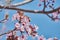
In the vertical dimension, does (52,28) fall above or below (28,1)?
below

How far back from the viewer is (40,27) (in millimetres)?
2057

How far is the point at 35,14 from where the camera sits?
208 centimetres

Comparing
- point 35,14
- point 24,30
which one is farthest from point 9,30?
point 35,14

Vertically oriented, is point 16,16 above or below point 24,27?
above

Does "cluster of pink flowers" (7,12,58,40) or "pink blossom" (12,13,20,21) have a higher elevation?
"pink blossom" (12,13,20,21)

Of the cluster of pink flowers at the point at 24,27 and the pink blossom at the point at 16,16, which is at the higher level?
the pink blossom at the point at 16,16

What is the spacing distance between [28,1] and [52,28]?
14.2 inches

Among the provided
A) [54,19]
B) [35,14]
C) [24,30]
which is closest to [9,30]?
[24,30]

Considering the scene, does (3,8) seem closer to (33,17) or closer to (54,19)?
(33,17)

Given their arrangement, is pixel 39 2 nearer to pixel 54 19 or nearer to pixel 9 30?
pixel 54 19

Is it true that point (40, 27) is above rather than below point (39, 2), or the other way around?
below

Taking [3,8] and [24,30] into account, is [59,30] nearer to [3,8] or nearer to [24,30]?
[24,30]

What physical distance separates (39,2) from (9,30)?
0.41 metres

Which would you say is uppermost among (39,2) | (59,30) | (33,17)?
(39,2)
